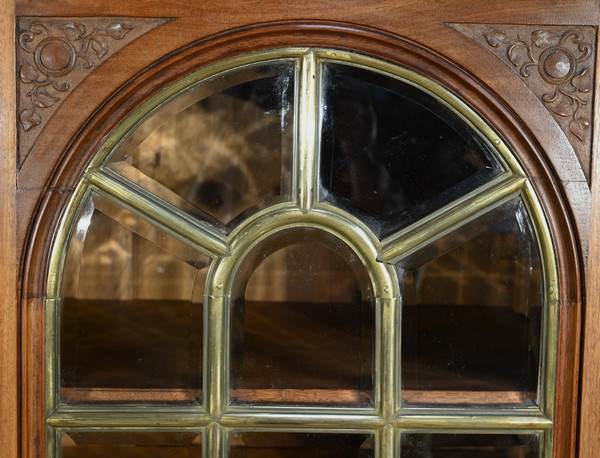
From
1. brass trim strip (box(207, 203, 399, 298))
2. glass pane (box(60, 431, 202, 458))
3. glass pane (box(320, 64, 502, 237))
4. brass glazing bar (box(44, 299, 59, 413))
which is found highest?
glass pane (box(320, 64, 502, 237))

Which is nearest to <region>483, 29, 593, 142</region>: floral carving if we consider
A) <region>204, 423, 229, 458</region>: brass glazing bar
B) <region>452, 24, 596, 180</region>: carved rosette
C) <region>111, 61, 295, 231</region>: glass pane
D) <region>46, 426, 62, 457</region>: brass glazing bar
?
<region>452, 24, 596, 180</region>: carved rosette

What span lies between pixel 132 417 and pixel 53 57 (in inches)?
14.3

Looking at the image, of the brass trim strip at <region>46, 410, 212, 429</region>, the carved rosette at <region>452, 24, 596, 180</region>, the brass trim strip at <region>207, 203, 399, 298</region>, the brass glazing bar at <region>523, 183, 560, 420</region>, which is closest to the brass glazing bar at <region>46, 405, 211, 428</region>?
→ the brass trim strip at <region>46, 410, 212, 429</region>

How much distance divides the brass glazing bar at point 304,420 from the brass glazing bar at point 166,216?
0.54 feet

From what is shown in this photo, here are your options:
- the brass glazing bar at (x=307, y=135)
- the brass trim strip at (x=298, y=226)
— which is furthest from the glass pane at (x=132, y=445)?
the brass glazing bar at (x=307, y=135)

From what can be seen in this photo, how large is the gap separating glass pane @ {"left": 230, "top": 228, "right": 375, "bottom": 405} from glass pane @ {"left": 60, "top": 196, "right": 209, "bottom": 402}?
49mm

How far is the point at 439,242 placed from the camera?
758mm

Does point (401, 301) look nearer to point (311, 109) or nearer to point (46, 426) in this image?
point (311, 109)

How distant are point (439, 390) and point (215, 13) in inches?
17.0

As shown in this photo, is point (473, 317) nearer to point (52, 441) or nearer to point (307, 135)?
point (307, 135)

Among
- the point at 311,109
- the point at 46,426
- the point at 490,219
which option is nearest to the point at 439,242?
the point at 490,219

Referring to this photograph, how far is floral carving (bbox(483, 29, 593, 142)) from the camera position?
28.6 inches

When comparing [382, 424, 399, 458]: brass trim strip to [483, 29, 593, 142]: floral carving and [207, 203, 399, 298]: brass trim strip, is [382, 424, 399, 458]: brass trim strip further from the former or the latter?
[483, 29, 593, 142]: floral carving

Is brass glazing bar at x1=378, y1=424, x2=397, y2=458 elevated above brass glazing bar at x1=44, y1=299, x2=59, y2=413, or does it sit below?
below
